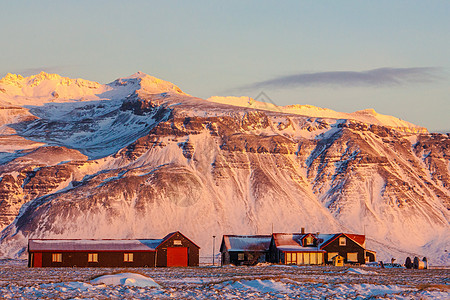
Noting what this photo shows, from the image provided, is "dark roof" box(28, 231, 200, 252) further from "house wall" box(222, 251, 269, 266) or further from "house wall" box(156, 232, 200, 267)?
"house wall" box(222, 251, 269, 266)

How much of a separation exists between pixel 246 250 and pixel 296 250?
11.8 meters

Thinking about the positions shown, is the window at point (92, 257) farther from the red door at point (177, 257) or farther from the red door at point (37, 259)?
the red door at point (177, 257)

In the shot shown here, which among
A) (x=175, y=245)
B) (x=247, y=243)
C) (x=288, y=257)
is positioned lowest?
(x=288, y=257)

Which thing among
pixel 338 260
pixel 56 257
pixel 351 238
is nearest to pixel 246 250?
pixel 338 260

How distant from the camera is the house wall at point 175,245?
106 meters

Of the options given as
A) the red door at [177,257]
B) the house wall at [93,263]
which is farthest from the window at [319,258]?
the house wall at [93,263]

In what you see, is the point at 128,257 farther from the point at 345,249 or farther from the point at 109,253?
the point at 345,249

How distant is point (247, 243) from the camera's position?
117m

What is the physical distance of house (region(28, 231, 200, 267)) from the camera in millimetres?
101625

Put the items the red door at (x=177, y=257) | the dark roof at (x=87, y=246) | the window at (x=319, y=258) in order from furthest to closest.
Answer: the red door at (x=177, y=257)
the window at (x=319, y=258)
the dark roof at (x=87, y=246)

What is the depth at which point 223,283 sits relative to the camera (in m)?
49.2

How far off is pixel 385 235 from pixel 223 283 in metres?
156

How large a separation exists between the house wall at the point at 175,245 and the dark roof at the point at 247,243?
724cm

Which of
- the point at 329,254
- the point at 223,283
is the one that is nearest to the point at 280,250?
the point at 329,254
